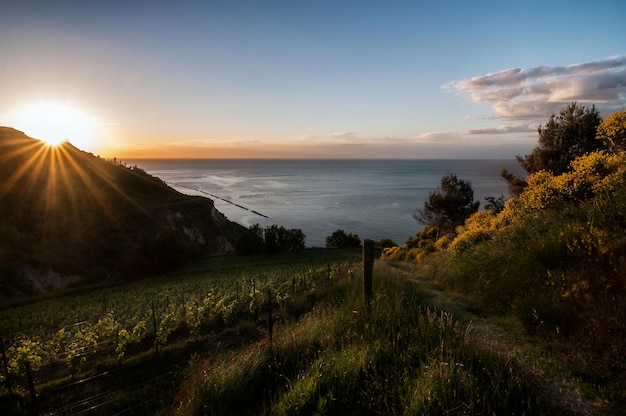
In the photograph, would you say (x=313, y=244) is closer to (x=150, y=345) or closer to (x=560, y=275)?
(x=150, y=345)

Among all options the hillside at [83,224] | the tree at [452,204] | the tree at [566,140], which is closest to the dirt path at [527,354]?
the tree at [566,140]

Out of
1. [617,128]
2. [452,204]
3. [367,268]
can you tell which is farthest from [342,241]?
[367,268]

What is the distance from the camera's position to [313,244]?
72438 mm

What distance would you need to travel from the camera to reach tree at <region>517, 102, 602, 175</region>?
79.9 feet

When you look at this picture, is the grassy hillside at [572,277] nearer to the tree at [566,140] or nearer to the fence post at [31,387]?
the fence post at [31,387]

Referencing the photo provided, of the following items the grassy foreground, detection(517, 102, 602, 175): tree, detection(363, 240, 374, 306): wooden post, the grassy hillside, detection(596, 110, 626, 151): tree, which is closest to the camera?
the grassy foreground

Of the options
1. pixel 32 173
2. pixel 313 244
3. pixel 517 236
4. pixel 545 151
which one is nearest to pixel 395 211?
pixel 313 244

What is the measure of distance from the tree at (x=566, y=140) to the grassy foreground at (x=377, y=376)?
24675 millimetres

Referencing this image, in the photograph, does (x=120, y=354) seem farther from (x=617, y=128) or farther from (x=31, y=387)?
(x=617, y=128)

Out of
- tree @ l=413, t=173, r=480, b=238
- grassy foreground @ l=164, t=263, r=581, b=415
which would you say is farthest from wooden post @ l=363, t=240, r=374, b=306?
tree @ l=413, t=173, r=480, b=238

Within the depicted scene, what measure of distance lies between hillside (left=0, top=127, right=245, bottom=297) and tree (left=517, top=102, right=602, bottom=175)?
4284 centimetres

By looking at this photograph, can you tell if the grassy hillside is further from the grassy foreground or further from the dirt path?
the grassy foreground

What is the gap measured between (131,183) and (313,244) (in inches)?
1560

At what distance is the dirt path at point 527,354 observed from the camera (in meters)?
4.51
